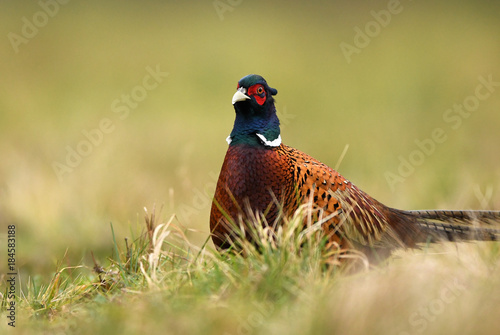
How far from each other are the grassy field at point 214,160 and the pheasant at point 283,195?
264 millimetres

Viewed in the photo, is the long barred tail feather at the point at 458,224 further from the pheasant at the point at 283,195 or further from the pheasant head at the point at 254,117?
the pheasant head at the point at 254,117

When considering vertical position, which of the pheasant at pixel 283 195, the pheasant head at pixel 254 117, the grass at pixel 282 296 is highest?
the pheasant head at pixel 254 117

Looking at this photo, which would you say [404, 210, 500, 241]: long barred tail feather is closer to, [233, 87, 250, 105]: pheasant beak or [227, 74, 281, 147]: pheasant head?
[227, 74, 281, 147]: pheasant head

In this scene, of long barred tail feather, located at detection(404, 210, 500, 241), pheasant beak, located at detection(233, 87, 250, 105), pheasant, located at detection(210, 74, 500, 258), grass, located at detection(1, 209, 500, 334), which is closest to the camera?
grass, located at detection(1, 209, 500, 334)

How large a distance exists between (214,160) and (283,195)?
545cm

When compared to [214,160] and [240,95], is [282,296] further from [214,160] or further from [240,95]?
[214,160]

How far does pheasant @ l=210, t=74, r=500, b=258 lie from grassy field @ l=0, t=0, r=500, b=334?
0.87ft

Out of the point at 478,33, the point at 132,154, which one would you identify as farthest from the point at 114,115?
the point at 478,33

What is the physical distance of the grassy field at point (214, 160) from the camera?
2930 millimetres

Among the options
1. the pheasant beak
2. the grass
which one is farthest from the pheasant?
the grass

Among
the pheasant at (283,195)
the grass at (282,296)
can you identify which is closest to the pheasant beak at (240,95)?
the pheasant at (283,195)

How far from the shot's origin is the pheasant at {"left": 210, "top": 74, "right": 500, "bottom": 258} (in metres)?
4.03

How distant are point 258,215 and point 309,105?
821 centimetres

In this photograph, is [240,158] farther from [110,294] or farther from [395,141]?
[395,141]
